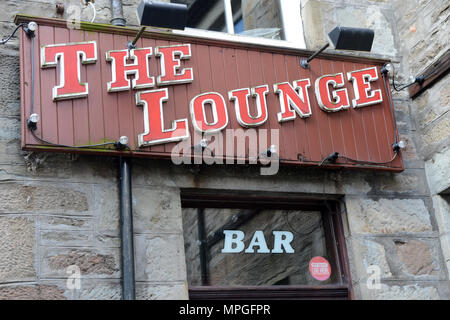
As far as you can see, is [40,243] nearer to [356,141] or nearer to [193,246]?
[193,246]

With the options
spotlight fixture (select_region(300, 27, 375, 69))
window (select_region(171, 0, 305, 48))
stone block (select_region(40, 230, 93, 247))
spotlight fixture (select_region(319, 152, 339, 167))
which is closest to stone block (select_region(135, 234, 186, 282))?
stone block (select_region(40, 230, 93, 247))

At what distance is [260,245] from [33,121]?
1.58 m

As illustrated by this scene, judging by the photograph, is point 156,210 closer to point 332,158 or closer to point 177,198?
point 177,198

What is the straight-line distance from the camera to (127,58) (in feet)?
14.7

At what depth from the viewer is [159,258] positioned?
4.22m

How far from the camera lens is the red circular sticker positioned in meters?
4.71

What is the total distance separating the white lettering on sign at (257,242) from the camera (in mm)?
4629

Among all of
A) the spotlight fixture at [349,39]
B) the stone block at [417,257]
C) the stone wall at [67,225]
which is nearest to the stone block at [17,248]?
the stone wall at [67,225]

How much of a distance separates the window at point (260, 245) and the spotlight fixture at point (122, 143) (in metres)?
0.56

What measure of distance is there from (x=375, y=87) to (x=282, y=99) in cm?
76

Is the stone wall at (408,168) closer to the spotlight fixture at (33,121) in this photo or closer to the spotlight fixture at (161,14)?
the spotlight fixture at (161,14)

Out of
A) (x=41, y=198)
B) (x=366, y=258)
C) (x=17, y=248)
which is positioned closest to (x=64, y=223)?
(x=41, y=198)

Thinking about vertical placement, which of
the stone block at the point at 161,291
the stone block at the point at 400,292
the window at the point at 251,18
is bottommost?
the stone block at the point at 400,292
